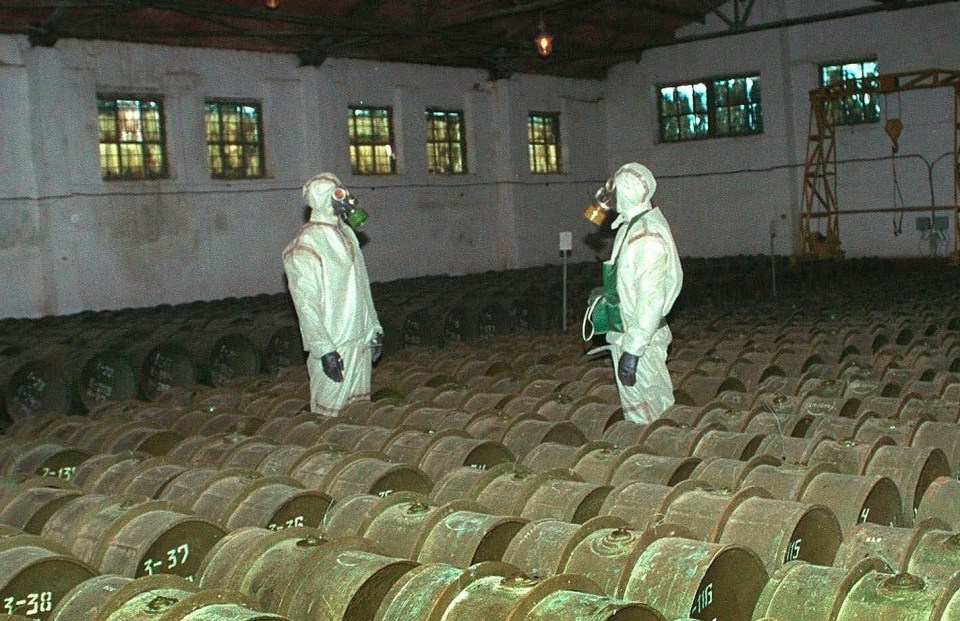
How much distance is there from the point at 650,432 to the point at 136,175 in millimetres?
12472

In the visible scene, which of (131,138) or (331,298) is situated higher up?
(131,138)

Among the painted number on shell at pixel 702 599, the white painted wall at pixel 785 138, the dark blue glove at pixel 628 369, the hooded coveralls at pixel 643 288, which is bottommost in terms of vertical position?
the painted number on shell at pixel 702 599

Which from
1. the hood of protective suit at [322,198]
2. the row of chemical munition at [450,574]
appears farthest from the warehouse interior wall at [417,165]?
the row of chemical munition at [450,574]

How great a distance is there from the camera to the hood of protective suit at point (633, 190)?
21.9 feet

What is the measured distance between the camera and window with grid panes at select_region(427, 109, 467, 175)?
21.5 meters

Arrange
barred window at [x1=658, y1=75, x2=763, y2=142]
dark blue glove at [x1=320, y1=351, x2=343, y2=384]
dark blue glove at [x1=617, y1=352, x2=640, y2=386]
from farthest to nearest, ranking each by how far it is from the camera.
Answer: barred window at [x1=658, y1=75, x2=763, y2=142] < dark blue glove at [x1=320, y1=351, x2=343, y2=384] < dark blue glove at [x1=617, y1=352, x2=640, y2=386]

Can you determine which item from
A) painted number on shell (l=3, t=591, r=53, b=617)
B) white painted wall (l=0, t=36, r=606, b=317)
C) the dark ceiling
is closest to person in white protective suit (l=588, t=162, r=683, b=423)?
painted number on shell (l=3, t=591, r=53, b=617)

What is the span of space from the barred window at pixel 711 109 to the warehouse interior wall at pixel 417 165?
0.25m

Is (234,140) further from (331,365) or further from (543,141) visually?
(331,365)

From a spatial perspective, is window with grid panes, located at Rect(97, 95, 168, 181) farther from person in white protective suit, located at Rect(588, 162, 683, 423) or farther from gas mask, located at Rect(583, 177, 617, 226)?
person in white protective suit, located at Rect(588, 162, 683, 423)

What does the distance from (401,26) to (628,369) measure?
38.2 ft

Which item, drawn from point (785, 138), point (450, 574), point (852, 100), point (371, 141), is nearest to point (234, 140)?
point (371, 141)

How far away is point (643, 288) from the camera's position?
255 inches

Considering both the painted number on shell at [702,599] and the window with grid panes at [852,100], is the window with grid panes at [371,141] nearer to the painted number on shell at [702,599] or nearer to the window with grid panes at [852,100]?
the window with grid panes at [852,100]
